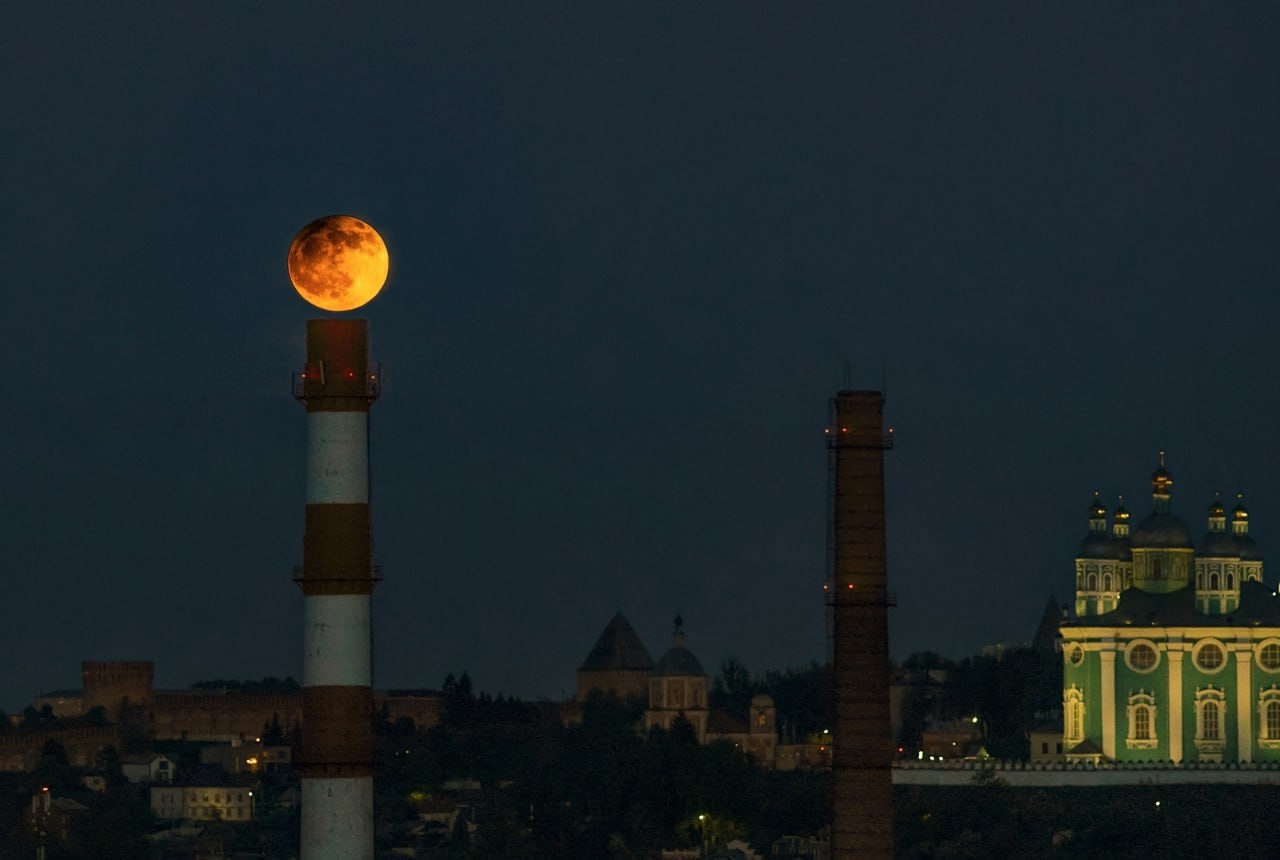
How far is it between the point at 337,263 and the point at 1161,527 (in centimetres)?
7758

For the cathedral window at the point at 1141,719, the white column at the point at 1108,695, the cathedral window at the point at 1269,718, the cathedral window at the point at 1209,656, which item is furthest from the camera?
the cathedral window at the point at 1209,656

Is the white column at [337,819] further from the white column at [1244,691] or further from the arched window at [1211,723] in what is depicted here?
the white column at [1244,691]

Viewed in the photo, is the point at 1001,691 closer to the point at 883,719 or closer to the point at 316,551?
the point at 883,719

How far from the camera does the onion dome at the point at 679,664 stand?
169 meters

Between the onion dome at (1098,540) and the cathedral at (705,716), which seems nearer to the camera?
the onion dome at (1098,540)

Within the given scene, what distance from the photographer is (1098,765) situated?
12519cm

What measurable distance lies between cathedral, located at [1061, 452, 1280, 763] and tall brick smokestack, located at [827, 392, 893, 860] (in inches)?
→ 2312

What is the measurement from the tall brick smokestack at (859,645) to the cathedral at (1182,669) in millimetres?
58721

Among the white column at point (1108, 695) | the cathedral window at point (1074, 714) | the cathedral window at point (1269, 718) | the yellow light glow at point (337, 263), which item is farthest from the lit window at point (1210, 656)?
the yellow light glow at point (337, 263)

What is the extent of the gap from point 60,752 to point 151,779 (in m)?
7.94

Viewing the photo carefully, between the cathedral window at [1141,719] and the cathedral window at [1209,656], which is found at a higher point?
the cathedral window at [1209,656]

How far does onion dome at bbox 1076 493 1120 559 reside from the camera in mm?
132625

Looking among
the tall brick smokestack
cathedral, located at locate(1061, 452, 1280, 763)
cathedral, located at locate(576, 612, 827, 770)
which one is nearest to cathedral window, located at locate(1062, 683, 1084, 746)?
cathedral, located at locate(1061, 452, 1280, 763)

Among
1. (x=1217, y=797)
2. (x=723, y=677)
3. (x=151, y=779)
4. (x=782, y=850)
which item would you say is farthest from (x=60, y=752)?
(x=1217, y=797)
